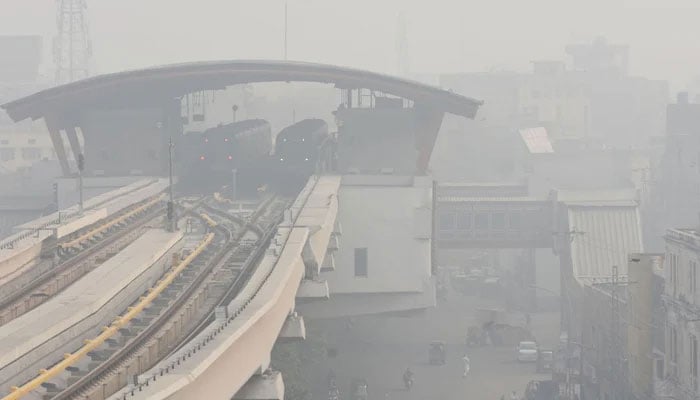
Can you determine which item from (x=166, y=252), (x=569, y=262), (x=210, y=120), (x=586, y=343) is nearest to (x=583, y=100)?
(x=210, y=120)

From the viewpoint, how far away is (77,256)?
42000mm

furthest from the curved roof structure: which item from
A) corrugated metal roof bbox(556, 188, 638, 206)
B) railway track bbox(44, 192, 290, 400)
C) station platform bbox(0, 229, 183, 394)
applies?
station platform bbox(0, 229, 183, 394)

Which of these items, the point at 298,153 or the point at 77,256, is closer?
the point at 77,256

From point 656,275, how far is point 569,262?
24.6 meters

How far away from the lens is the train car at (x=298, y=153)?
79.7 meters

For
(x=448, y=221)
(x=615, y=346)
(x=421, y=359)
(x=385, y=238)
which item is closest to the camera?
(x=615, y=346)

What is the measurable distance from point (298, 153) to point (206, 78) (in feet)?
24.6

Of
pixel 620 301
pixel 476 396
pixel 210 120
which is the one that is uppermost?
pixel 210 120

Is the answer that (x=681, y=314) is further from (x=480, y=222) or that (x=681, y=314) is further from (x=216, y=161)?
(x=480, y=222)

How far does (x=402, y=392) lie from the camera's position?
60.7 m

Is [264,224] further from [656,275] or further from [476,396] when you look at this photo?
[656,275]

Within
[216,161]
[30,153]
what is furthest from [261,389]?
[30,153]

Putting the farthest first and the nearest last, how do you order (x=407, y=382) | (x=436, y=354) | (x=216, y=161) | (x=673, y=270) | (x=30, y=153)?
(x=30, y=153) → (x=216, y=161) → (x=436, y=354) → (x=407, y=382) → (x=673, y=270)

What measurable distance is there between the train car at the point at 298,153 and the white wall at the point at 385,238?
37.4 feet
